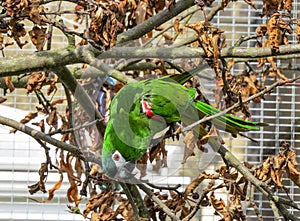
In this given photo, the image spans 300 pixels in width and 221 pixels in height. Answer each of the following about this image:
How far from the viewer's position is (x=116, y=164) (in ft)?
2.94

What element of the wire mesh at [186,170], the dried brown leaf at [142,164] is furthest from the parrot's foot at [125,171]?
the wire mesh at [186,170]

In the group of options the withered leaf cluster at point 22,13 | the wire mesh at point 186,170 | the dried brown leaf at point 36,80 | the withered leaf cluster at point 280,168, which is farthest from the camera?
the wire mesh at point 186,170

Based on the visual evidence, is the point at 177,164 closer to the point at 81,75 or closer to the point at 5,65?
the point at 81,75

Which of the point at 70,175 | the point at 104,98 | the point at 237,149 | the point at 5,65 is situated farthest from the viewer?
the point at 237,149

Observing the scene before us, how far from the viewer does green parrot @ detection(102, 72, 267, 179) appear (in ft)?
2.92

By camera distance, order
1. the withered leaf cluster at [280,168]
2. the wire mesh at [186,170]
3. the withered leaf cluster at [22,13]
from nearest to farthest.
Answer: the withered leaf cluster at [22,13] → the withered leaf cluster at [280,168] → the wire mesh at [186,170]

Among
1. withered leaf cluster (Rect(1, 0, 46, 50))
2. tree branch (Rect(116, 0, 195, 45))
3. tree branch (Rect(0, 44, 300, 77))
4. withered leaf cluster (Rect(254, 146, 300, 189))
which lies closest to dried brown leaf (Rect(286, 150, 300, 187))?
withered leaf cluster (Rect(254, 146, 300, 189))

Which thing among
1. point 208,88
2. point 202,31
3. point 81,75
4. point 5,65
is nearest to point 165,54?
point 202,31

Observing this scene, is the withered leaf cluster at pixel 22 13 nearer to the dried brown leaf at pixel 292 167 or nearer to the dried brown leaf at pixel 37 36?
the dried brown leaf at pixel 37 36

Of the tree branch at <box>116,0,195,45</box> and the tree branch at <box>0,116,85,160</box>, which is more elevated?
the tree branch at <box>116,0,195,45</box>

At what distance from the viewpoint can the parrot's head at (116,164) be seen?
896mm

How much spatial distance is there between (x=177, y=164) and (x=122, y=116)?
34 centimetres

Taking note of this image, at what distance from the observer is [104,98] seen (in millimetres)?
1266

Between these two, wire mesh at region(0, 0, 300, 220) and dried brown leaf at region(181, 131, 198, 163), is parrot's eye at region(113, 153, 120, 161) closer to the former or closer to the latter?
dried brown leaf at region(181, 131, 198, 163)
